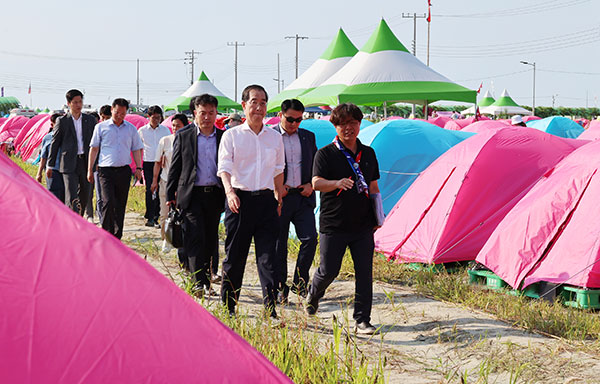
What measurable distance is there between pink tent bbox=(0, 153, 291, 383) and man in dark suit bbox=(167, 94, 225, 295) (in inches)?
176

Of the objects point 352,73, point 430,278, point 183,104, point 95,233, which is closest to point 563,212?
point 430,278

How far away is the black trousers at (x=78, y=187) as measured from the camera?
9.45 metres

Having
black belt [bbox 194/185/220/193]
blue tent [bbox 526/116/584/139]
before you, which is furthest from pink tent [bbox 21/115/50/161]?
black belt [bbox 194/185/220/193]

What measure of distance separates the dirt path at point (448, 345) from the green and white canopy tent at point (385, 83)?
1022cm

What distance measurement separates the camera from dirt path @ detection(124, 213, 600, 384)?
4.68 m

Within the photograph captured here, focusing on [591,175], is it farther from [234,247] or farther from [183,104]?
[183,104]

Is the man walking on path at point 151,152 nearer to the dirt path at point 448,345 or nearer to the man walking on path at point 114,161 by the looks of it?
the man walking on path at point 114,161

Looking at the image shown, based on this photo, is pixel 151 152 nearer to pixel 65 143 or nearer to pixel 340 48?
pixel 65 143

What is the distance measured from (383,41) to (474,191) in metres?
11.2

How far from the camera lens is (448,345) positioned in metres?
5.39

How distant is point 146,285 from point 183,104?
29439 mm

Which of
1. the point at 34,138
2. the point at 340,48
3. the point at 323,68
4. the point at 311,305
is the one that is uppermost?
the point at 340,48

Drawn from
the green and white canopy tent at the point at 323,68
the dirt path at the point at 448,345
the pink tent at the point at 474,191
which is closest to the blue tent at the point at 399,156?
the pink tent at the point at 474,191

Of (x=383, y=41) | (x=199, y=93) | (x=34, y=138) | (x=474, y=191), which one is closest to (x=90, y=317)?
(x=474, y=191)
